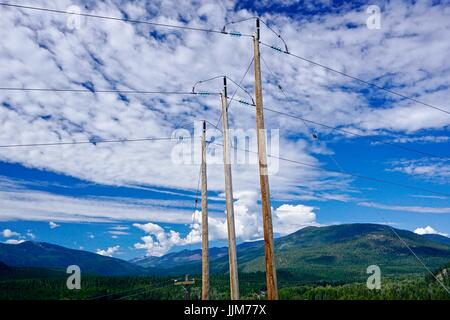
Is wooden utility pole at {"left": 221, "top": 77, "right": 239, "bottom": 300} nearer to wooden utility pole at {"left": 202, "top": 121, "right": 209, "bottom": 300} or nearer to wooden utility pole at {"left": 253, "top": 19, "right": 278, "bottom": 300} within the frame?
wooden utility pole at {"left": 253, "top": 19, "right": 278, "bottom": 300}

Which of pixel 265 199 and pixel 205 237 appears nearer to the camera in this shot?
pixel 265 199

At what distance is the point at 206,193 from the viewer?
26062mm

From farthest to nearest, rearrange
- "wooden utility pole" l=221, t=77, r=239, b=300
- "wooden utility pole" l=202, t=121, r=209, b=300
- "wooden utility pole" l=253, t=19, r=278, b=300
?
"wooden utility pole" l=202, t=121, r=209, b=300 < "wooden utility pole" l=221, t=77, r=239, b=300 < "wooden utility pole" l=253, t=19, r=278, b=300

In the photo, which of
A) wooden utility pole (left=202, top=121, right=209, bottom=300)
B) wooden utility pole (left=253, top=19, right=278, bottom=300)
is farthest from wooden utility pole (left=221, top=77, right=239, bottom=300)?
wooden utility pole (left=202, top=121, right=209, bottom=300)

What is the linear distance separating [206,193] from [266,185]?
12060 millimetres

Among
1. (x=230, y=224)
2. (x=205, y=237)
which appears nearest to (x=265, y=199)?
(x=230, y=224)

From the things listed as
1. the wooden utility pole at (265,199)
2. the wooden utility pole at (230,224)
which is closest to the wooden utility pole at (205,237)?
the wooden utility pole at (230,224)

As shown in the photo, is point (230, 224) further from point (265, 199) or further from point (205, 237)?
point (205, 237)

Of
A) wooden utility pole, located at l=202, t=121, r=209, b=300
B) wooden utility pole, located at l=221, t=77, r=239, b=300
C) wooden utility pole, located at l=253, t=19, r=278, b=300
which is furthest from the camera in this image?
wooden utility pole, located at l=202, t=121, r=209, b=300

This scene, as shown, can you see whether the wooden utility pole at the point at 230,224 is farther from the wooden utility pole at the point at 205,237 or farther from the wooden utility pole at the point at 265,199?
the wooden utility pole at the point at 205,237

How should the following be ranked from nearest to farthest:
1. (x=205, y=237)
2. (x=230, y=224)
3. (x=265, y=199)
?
(x=265, y=199), (x=230, y=224), (x=205, y=237)
